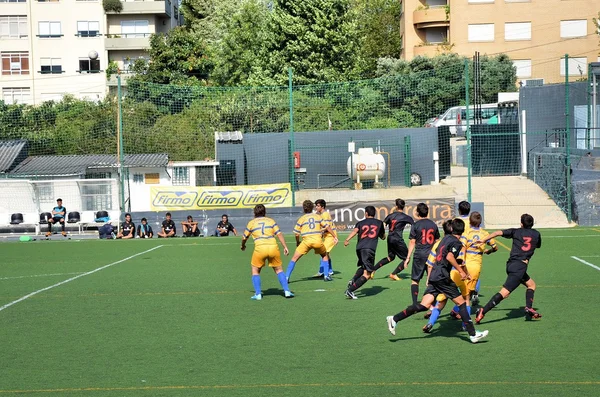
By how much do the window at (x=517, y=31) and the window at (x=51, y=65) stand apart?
32.7 meters

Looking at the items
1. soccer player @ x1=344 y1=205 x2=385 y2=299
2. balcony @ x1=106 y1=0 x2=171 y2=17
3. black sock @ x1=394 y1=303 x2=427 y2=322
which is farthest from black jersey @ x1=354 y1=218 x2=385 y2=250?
balcony @ x1=106 y1=0 x2=171 y2=17

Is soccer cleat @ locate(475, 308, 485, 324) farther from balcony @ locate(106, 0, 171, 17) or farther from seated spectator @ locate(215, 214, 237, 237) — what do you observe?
balcony @ locate(106, 0, 171, 17)

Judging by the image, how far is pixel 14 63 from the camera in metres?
62.5

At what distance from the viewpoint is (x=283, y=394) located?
9.40 meters

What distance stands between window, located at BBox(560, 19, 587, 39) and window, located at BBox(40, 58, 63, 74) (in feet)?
120

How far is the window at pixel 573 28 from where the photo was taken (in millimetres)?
63375

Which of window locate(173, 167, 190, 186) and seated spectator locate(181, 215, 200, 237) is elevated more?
window locate(173, 167, 190, 186)

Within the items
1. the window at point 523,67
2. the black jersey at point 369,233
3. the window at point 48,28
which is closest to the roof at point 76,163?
the black jersey at point 369,233

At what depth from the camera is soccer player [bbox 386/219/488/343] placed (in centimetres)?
1163

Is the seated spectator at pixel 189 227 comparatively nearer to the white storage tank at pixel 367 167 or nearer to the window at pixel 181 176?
the window at pixel 181 176

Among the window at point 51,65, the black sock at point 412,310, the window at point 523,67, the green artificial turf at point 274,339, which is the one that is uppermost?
the window at point 51,65

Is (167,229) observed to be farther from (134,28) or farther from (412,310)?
(134,28)

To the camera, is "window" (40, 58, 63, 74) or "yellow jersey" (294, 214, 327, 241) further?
"window" (40, 58, 63, 74)

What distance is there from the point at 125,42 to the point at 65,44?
429 centimetres
